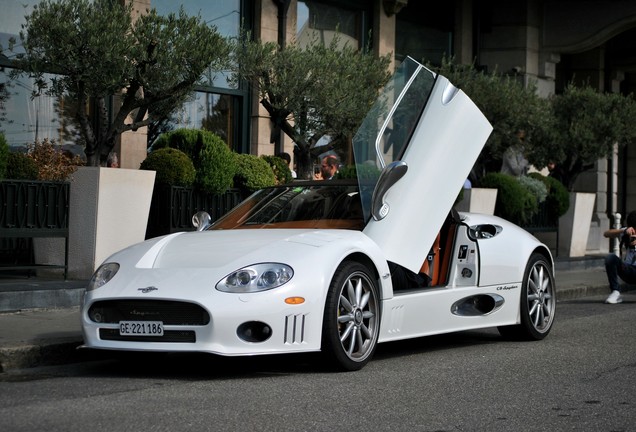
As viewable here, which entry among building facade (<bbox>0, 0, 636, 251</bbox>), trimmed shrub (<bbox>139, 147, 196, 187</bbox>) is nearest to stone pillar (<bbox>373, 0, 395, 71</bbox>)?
building facade (<bbox>0, 0, 636, 251</bbox>)

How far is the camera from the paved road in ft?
18.7

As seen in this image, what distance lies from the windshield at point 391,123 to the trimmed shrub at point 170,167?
4820mm

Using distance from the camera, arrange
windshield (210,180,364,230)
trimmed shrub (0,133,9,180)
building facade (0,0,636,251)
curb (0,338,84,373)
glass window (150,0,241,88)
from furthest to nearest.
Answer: glass window (150,0,241,88) → building facade (0,0,636,251) → trimmed shrub (0,133,9,180) → windshield (210,180,364,230) → curb (0,338,84,373)

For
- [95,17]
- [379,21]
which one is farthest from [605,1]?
[95,17]

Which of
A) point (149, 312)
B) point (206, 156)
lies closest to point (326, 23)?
point (206, 156)

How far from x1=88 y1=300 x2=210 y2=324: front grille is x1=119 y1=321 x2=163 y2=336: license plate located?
26mm

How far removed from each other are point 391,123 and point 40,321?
356 centimetres

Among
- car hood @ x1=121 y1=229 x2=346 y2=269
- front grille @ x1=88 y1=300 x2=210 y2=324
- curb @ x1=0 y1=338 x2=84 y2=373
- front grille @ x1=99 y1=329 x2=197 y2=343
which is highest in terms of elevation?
car hood @ x1=121 y1=229 x2=346 y2=269

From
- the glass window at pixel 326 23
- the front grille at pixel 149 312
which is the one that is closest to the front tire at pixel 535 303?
the front grille at pixel 149 312

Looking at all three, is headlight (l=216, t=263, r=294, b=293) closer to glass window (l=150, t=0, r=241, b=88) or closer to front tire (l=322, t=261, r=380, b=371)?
front tire (l=322, t=261, r=380, b=371)

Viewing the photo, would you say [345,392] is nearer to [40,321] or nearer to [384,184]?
[384,184]

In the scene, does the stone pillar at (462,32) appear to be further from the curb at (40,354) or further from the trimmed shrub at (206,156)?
the curb at (40,354)

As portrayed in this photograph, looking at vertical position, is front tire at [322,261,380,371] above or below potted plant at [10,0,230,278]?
below

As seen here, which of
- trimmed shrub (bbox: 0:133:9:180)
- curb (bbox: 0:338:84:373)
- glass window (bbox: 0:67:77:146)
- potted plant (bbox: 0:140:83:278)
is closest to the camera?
curb (bbox: 0:338:84:373)
